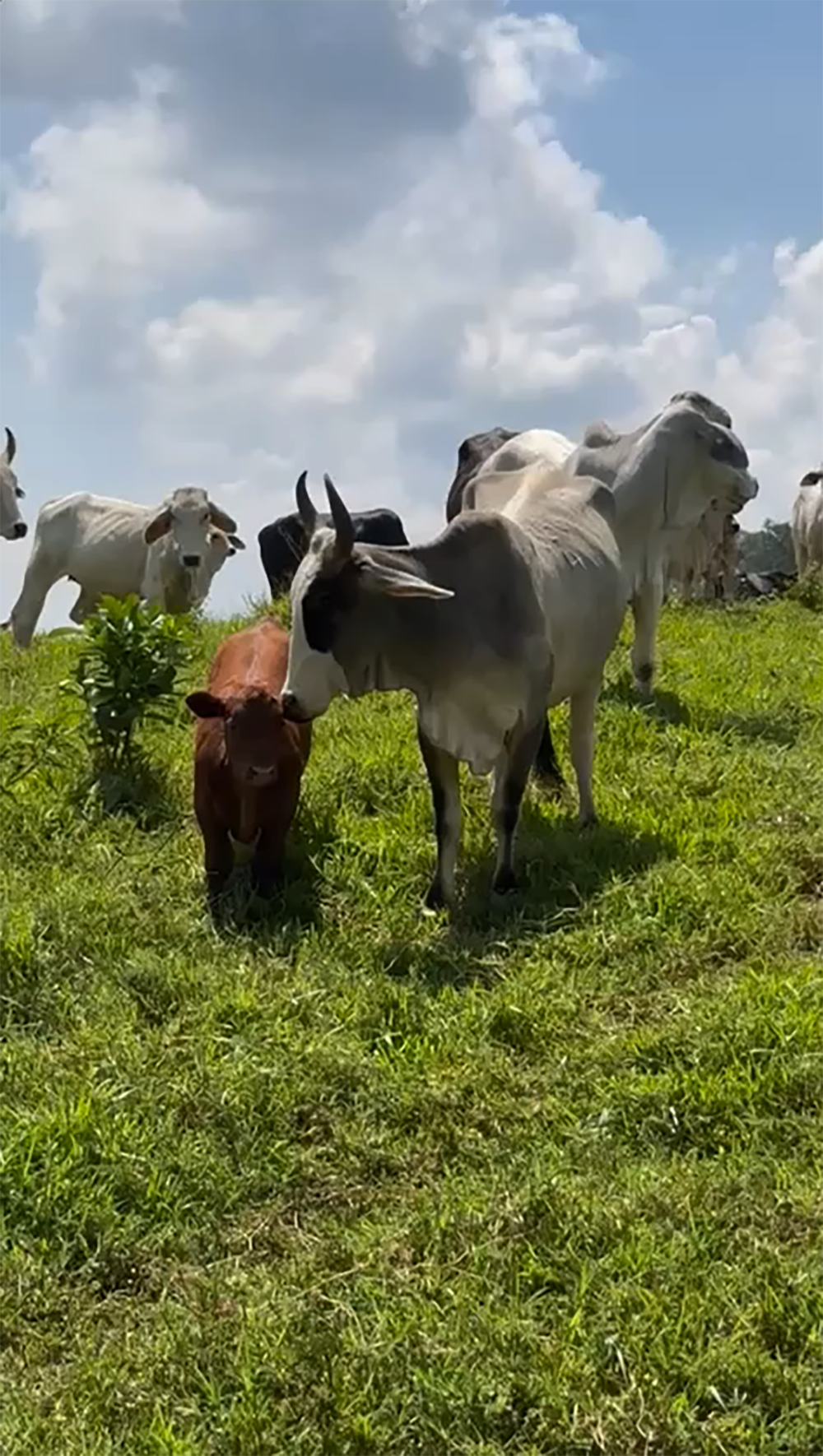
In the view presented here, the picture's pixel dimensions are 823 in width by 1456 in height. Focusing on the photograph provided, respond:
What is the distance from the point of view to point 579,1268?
336 cm

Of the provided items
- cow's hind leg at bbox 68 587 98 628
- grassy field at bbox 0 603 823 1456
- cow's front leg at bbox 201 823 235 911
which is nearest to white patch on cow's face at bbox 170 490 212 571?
cow's hind leg at bbox 68 587 98 628

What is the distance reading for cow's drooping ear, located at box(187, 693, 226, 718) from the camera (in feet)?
20.0

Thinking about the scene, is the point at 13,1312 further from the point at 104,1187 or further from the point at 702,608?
the point at 702,608

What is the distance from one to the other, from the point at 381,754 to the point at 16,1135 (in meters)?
3.67

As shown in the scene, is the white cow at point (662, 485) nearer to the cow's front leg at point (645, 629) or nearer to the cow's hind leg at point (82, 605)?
the cow's front leg at point (645, 629)

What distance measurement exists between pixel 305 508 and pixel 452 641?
27.0 inches

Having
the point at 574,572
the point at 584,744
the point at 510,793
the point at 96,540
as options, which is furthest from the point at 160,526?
the point at 510,793

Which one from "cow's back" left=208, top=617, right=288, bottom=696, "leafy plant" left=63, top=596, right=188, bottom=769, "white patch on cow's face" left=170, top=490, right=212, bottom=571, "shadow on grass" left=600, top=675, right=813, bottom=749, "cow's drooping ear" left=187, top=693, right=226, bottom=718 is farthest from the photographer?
"white patch on cow's face" left=170, top=490, right=212, bottom=571

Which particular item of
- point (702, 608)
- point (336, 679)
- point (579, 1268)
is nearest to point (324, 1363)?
point (579, 1268)

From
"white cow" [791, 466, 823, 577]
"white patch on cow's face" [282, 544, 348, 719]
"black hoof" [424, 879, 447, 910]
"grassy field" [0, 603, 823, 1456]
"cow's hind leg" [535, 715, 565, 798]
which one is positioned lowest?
"grassy field" [0, 603, 823, 1456]

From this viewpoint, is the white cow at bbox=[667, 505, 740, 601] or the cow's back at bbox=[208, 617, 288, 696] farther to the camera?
the white cow at bbox=[667, 505, 740, 601]

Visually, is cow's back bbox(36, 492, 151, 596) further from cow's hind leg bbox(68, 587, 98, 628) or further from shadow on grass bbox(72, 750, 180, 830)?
shadow on grass bbox(72, 750, 180, 830)

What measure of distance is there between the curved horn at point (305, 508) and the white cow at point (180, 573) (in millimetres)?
6285

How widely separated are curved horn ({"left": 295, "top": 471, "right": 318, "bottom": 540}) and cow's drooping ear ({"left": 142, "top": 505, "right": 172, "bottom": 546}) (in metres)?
5.75
